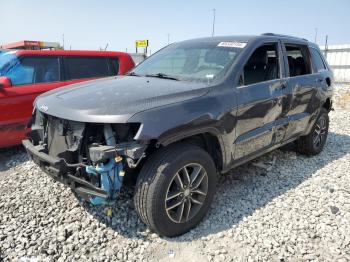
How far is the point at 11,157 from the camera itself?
4898 millimetres

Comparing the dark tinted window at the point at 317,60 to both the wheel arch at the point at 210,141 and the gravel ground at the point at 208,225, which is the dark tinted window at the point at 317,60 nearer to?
the gravel ground at the point at 208,225

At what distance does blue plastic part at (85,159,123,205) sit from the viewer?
2.53 metres

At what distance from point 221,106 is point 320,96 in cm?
257

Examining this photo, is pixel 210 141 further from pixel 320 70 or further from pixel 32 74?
pixel 32 74

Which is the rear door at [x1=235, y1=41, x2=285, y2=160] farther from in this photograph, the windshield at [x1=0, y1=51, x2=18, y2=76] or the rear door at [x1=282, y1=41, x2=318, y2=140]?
the windshield at [x1=0, y1=51, x2=18, y2=76]

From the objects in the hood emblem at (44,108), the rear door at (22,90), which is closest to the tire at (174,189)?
the hood emblem at (44,108)

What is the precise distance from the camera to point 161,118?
8.44 feet

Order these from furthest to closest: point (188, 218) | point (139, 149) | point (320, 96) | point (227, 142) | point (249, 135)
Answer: point (320, 96) < point (249, 135) < point (227, 142) < point (188, 218) < point (139, 149)

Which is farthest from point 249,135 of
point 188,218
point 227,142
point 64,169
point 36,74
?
point 36,74

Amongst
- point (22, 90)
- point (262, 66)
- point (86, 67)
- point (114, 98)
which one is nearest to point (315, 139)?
point (262, 66)

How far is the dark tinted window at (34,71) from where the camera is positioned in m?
4.93

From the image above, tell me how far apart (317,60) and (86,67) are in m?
→ 3.83

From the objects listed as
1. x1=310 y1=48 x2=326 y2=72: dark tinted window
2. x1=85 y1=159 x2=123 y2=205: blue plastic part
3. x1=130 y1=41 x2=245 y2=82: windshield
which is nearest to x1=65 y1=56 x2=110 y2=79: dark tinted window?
x1=130 y1=41 x2=245 y2=82: windshield

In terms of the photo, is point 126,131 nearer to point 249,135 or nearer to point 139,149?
point 139,149
